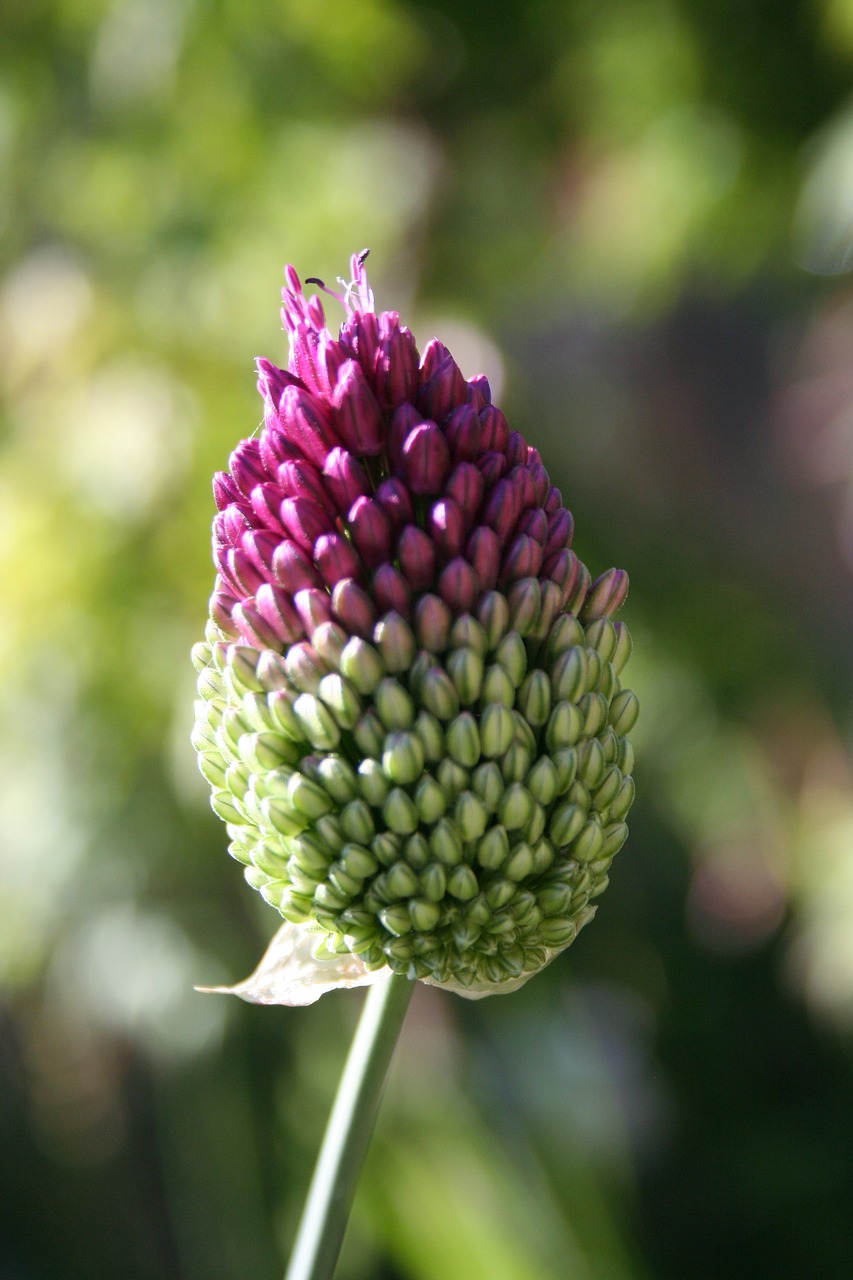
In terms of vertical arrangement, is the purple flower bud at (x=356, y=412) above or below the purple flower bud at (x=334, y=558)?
A: above

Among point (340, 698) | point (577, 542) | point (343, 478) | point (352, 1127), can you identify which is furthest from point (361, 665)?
point (577, 542)

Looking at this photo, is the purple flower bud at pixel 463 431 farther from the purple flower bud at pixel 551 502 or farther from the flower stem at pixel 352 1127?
the flower stem at pixel 352 1127

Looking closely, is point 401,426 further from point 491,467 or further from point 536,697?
point 536,697

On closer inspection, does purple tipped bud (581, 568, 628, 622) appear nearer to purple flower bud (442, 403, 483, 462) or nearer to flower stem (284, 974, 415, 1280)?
purple flower bud (442, 403, 483, 462)

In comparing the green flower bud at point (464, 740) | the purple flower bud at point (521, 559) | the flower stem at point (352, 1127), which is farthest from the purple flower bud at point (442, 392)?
the flower stem at point (352, 1127)

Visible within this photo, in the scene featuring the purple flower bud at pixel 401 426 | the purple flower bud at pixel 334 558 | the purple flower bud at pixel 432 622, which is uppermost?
the purple flower bud at pixel 401 426

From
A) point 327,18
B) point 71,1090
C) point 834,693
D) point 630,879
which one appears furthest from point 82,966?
point 327,18

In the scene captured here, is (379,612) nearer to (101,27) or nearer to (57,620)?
(57,620)
